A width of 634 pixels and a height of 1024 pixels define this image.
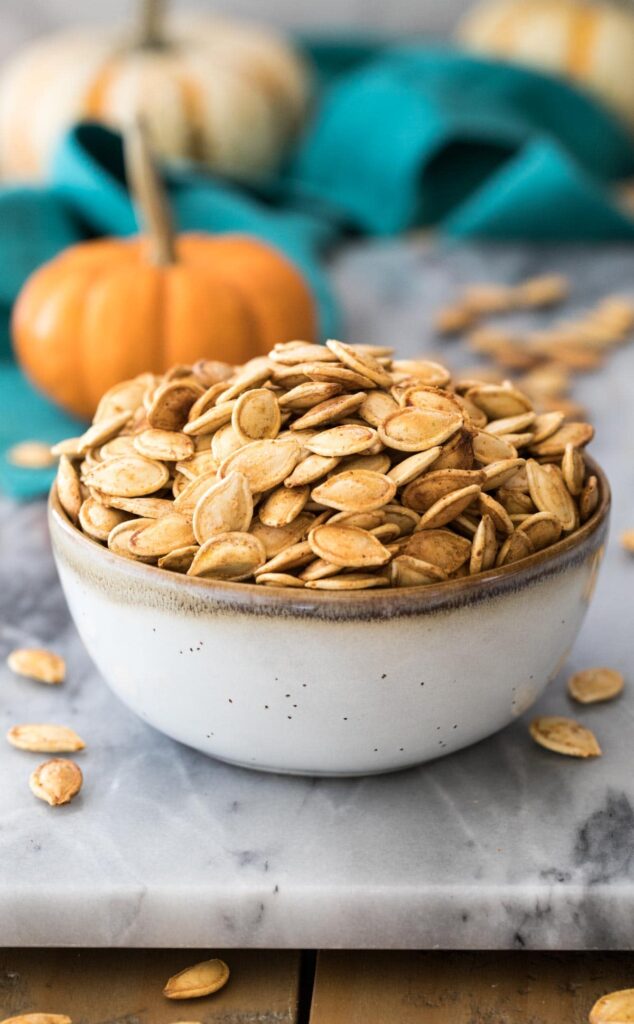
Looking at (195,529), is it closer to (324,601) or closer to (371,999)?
(324,601)

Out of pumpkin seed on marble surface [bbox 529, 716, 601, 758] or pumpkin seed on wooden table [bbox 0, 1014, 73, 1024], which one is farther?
pumpkin seed on marble surface [bbox 529, 716, 601, 758]

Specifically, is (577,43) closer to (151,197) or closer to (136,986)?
(151,197)

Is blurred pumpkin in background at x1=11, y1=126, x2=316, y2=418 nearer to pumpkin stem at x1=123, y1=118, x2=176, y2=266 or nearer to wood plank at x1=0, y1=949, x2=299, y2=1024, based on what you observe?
pumpkin stem at x1=123, y1=118, x2=176, y2=266

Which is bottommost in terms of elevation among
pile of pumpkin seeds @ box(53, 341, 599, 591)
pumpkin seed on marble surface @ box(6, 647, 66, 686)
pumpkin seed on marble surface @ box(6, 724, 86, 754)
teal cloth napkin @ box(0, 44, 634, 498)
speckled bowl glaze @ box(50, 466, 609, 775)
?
teal cloth napkin @ box(0, 44, 634, 498)

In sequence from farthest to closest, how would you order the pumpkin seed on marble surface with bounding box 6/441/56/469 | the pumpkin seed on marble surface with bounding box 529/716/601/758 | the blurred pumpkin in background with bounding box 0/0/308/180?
the blurred pumpkin in background with bounding box 0/0/308/180
the pumpkin seed on marble surface with bounding box 6/441/56/469
the pumpkin seed on marble surface with bounding box 529/716/601/758

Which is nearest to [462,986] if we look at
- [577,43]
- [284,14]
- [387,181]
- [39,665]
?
[39,665]

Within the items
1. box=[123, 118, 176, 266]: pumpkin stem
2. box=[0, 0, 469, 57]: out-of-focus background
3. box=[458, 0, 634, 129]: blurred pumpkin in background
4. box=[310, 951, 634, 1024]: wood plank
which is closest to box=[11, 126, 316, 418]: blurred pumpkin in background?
box=[123, 118, 176, 266]: pumpkin stem

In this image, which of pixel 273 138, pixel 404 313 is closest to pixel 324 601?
pixel 404 313
